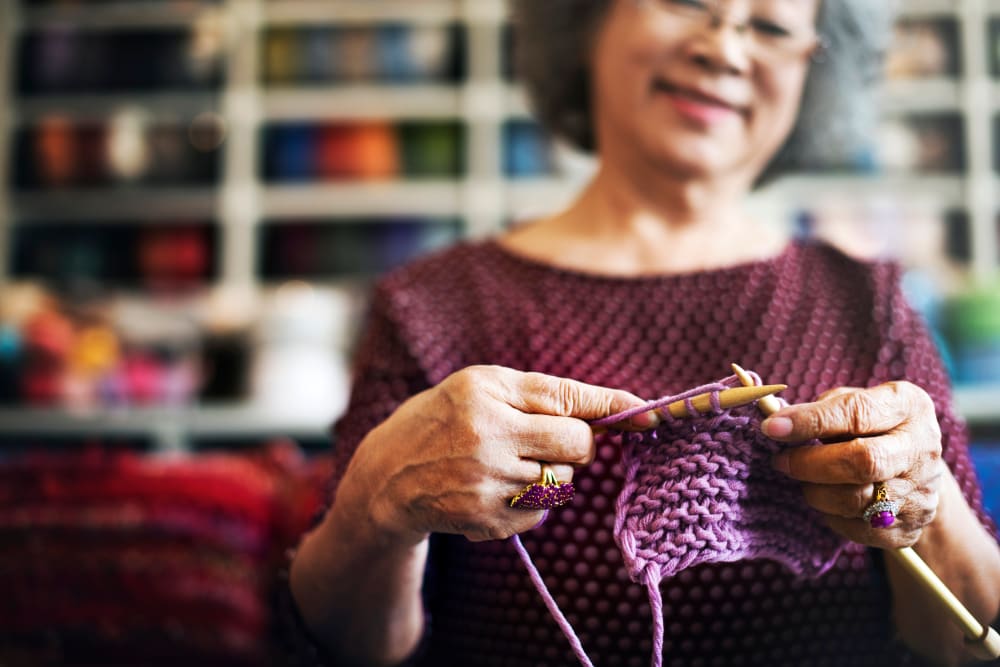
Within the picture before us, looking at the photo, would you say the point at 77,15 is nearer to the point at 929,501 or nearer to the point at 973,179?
the point at 973,179

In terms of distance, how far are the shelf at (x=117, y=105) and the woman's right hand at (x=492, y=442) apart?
234 cm

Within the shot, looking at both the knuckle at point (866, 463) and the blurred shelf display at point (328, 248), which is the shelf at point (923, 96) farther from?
the knuckle at point (866, 463)

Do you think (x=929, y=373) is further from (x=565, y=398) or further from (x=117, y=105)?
(x=117, y=105)

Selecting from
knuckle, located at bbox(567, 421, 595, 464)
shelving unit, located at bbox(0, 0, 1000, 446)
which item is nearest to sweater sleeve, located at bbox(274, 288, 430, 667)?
knuckle, located at bbox(567, 421, 595, 464)

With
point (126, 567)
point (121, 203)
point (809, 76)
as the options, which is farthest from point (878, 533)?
point (121, 203)

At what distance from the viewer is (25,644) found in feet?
3.14

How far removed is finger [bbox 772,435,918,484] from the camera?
0.43 metres

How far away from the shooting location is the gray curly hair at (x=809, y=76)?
706 mm

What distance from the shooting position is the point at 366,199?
2.53m

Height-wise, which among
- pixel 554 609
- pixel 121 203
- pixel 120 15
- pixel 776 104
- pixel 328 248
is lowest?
pixel 328 248

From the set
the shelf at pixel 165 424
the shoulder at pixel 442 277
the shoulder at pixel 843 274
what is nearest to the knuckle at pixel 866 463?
the shoulder at pixel 843 274

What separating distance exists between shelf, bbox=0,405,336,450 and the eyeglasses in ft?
4.33

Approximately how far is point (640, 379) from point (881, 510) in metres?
0.20

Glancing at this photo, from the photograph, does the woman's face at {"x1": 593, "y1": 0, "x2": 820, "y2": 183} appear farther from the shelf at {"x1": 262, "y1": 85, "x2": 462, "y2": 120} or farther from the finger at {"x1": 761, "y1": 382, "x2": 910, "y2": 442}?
the shelf at {"x1": 262, "y1": 85, "x2": 462, "y2": 120}
